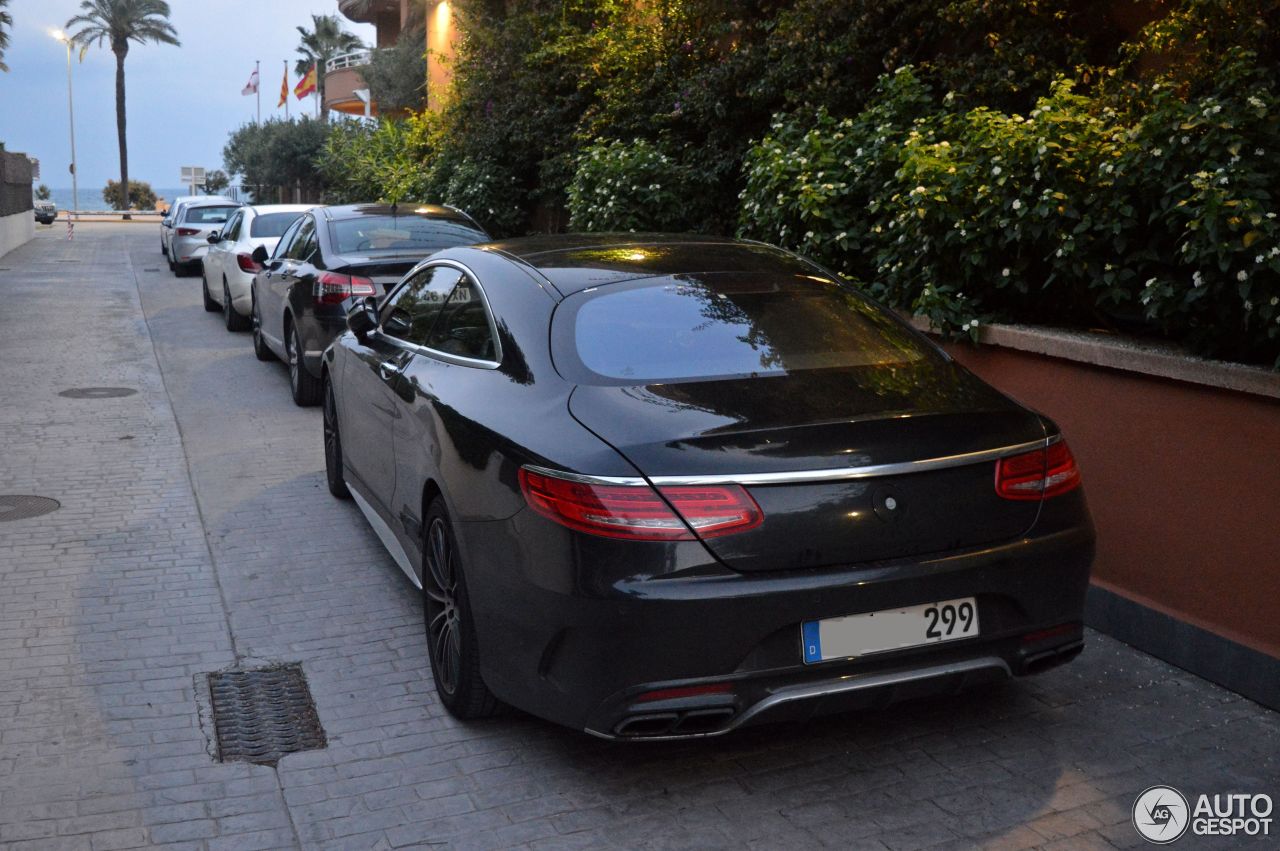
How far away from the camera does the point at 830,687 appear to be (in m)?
3.77

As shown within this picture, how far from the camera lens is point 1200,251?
4.89 meters

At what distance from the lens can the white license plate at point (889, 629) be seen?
3.74m

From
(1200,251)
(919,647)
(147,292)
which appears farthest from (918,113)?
(147,292)

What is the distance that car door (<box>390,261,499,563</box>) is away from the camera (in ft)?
14.7

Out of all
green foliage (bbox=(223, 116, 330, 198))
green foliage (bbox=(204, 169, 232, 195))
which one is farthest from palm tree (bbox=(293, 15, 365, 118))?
green foliage (bbox=(223, 116, 330, 198))

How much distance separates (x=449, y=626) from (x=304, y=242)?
277 inches

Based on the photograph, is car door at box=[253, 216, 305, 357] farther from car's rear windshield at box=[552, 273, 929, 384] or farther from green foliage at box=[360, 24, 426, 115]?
green foliage at box=[360, 24, 426, 115]

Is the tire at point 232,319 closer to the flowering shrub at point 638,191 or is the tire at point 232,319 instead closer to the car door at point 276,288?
the car door at point 276,288

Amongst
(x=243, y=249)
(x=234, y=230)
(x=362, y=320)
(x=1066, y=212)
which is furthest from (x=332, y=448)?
(x=234, y=230)

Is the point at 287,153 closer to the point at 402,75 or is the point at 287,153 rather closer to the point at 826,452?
the point at 402,75

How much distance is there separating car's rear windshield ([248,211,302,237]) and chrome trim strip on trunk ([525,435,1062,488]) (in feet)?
41.4

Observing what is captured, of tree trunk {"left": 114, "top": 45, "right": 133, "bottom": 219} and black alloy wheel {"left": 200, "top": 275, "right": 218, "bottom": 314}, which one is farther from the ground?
tree trunk {"left": 114, "top": 45, "right": 133, "bottom": 219}

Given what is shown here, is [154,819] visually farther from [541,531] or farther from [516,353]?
[516,353]

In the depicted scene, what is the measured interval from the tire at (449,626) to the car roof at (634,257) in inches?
39.5
